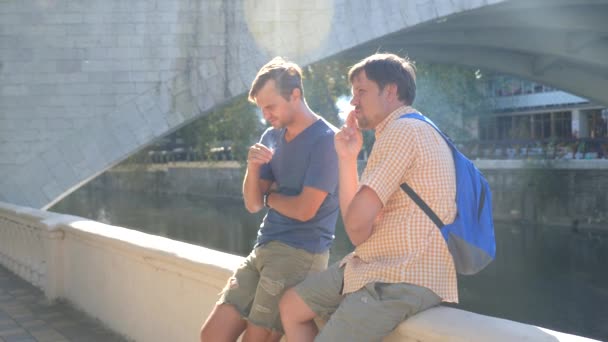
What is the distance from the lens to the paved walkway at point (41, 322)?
407cm

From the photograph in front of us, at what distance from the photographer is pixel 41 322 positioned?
174 inches

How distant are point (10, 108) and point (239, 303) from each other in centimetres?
844

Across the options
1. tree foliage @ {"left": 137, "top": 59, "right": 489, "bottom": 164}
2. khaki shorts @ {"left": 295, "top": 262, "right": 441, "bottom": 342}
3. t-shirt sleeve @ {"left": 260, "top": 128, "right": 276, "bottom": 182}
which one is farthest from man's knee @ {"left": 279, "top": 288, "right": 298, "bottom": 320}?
tree foliage @ {"left": 137, "top": 59, "right": 489, "bottom": 164}

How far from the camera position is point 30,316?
180 inches

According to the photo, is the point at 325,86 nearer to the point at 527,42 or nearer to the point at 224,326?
the point at 527,42

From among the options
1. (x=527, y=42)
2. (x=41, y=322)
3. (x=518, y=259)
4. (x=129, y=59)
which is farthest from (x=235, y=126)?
(x=41, y=322)

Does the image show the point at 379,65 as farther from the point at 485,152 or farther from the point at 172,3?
the point at 485,152

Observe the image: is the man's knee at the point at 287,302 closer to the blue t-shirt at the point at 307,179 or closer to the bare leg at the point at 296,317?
the bare leg at the point at 296,317

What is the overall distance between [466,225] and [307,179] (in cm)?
59

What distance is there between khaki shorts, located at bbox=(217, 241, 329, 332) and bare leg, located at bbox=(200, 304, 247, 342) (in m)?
0.02

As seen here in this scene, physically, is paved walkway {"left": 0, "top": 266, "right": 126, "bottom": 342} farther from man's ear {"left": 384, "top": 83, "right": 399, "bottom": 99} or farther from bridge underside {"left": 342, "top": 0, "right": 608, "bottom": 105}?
bridge underside {"left": 342, "top": 0, "right": 608, "bottom": 105}

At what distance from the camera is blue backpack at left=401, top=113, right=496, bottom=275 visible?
2.04 meters

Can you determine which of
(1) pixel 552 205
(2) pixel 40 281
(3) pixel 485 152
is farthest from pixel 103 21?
(3) pixel 485 152

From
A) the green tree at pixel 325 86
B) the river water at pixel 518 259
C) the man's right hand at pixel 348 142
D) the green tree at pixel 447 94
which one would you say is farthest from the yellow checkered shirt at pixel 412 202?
the green tree at pixel 447 94
